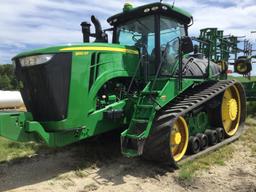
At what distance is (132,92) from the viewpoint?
686 centimetres

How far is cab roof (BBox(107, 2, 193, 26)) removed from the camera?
692 cm

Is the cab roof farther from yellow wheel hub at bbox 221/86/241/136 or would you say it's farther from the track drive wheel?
the track drive wheel

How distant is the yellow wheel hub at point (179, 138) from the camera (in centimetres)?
633

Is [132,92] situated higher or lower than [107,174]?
higher

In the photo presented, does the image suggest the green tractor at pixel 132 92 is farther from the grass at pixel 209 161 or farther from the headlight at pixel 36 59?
the grass at pixel 209 161

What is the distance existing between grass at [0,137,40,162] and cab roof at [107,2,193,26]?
10.1 ft

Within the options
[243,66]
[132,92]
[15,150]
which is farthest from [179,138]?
[243,66]

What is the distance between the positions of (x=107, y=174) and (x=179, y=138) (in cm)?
142

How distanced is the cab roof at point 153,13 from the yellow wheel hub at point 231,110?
1.89m

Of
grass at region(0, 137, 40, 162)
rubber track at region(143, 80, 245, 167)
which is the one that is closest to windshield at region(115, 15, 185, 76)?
rubber track at region(143, 80, 245, 167)

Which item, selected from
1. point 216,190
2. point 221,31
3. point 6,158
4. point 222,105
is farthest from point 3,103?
point 216,190

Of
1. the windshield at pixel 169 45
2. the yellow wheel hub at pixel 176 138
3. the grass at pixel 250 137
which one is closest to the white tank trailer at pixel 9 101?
the grass at pixel 250 137

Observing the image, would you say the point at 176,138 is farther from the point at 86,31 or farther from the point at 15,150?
the point at 15,150

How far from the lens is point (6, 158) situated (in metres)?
6.96
